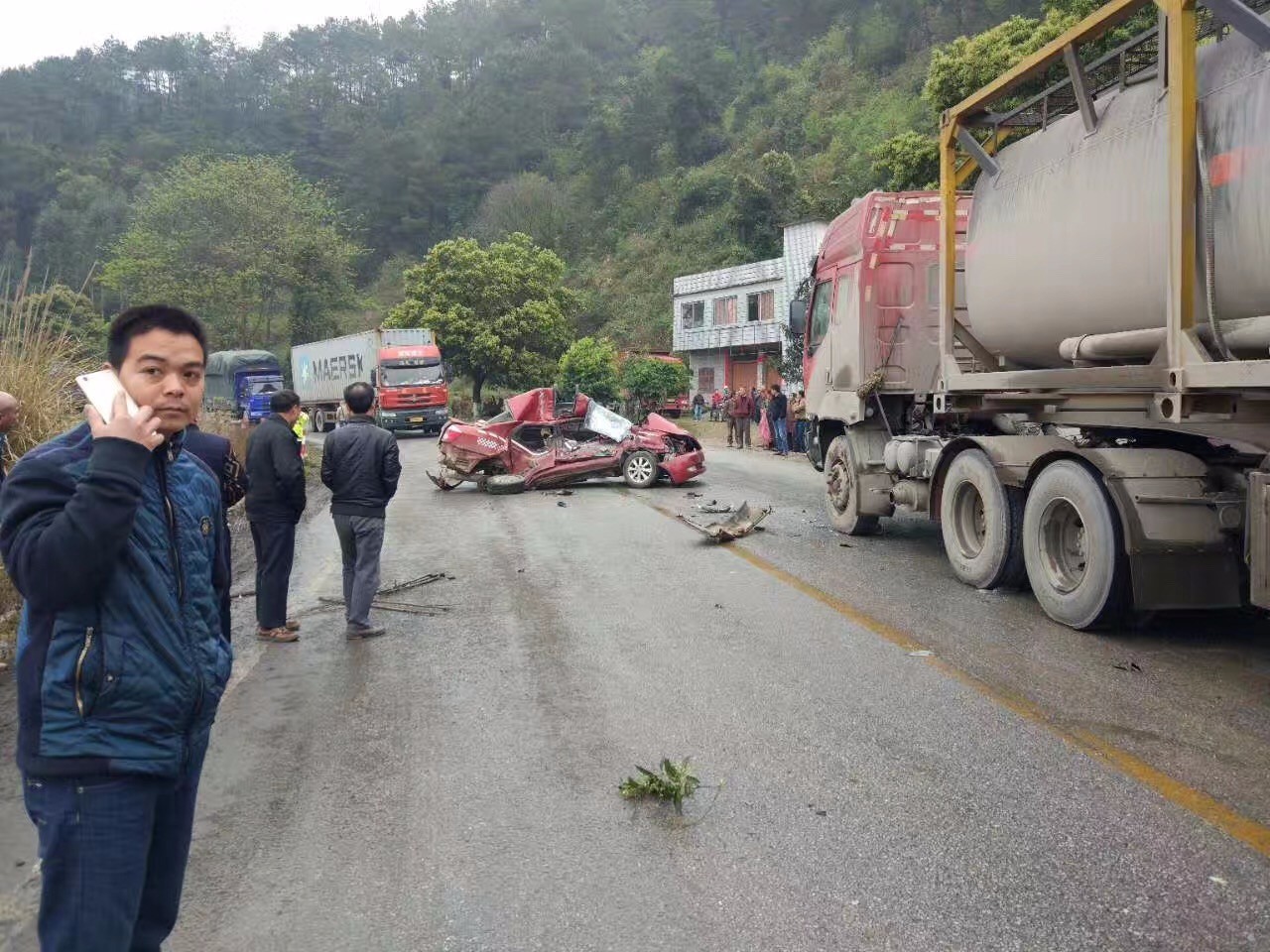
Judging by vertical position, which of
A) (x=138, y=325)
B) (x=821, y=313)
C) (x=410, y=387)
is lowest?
(x=138, y=325)

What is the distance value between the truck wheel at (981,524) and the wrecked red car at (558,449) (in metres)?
8.12

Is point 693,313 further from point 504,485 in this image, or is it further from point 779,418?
point 504,485

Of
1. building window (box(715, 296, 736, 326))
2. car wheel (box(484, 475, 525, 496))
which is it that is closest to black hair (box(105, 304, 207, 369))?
car wheel (box(484, 475, 525, 496))

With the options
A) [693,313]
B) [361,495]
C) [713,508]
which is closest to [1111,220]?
[361,495]

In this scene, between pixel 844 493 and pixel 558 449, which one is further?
pixel 558 449

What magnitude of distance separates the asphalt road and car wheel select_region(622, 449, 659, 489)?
8.70 m

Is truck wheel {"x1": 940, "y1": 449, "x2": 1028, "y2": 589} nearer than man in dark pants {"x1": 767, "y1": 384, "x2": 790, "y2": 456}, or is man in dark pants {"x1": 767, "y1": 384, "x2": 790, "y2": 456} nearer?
truck wheel {"x1": 940, "y1": 449, "x2": 1028, "y2": 589}

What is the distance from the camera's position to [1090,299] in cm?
664

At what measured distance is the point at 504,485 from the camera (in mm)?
16359

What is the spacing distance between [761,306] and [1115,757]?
42.3m

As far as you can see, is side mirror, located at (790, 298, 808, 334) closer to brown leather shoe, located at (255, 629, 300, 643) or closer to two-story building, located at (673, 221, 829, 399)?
brown leather shoe, located at (255, 629, 300, 643)

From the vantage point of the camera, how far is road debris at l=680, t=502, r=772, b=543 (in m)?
10.8

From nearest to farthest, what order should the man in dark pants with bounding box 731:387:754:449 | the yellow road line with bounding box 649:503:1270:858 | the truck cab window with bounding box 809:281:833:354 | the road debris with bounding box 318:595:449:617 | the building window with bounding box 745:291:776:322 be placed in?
1. the yellow road line with bounding box 649:503:1270:858
2. the road debris with bounding box 318:595:449:617
3. the truck cab window with bounding box 809:281:833:354
4. the man in dark pants with bounding box 731:387:754:449
5. the building window with bounding box 745:291:776:322

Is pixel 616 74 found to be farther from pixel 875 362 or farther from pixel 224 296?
pixel 875 362
